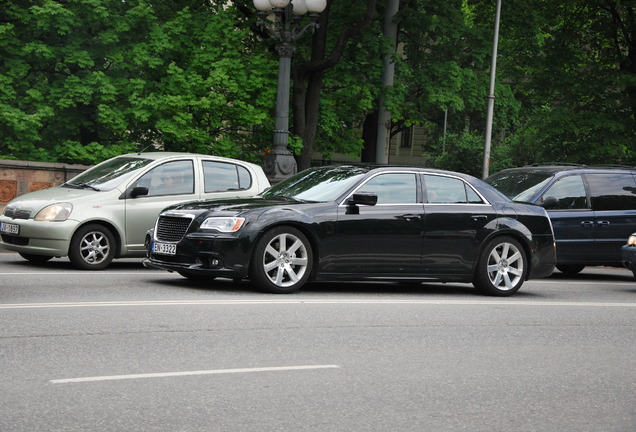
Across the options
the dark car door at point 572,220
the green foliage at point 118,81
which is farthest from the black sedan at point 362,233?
the green foliage at point 118,81

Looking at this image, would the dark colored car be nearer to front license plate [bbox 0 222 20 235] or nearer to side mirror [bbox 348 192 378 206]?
side mirror [bbox 348 192 378 206]

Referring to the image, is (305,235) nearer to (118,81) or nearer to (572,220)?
(572,220)

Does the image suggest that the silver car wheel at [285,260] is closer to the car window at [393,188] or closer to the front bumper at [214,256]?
the front bumper at [214,256]

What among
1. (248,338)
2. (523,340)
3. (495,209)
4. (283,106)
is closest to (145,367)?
(248,338)

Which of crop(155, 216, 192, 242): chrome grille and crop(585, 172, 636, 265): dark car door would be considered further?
crop(585, 172, 636, 265): dark car door

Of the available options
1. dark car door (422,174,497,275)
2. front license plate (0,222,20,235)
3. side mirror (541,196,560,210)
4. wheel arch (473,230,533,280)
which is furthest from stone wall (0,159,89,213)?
wheel arch (473,230,533,280)

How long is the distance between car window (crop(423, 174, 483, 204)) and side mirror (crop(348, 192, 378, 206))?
1.02 m

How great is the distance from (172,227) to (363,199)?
7.23ft

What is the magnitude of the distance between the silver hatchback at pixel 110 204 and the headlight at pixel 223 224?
2868 mm

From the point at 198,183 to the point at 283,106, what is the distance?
4952 millimetres

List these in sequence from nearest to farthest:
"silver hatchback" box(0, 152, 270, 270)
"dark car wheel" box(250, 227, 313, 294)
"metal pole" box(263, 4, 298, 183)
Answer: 1. "dark car wheel" box(250, 227, 313, 294)
2. "silver hatchback" box(0, 152, 270, 270)
3. "metal pole" box(263, 4, 298, 183)

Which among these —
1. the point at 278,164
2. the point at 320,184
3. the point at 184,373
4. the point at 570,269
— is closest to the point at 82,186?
the point at 320,184

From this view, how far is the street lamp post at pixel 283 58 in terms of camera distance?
19641 millimetres

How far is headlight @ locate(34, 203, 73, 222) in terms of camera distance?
1387 cm
